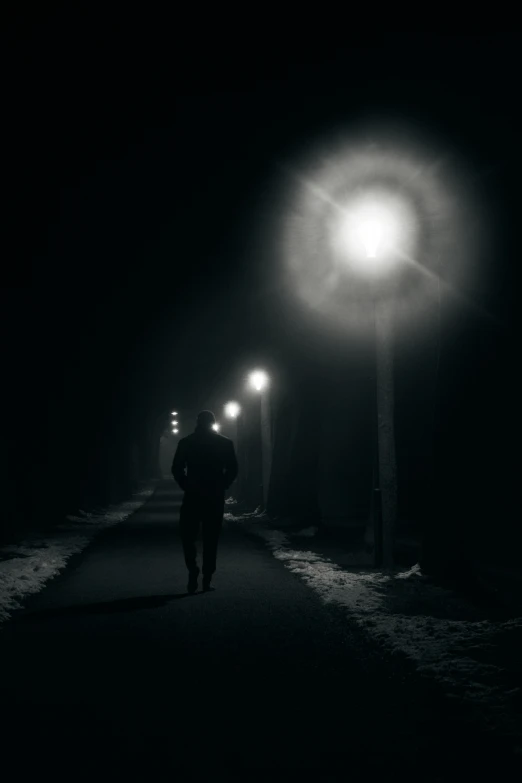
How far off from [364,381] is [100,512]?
41.9ft

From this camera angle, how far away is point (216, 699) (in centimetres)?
509

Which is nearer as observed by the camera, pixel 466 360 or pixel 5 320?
pixel 466 360

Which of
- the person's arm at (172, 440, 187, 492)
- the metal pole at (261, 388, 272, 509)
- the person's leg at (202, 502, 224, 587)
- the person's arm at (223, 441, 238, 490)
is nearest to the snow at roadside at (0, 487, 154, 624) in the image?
the person's leg at (202, 502, 224, 587)

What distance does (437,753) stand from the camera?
163 inches

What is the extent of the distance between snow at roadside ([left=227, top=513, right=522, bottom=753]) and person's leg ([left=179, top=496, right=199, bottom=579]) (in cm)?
166

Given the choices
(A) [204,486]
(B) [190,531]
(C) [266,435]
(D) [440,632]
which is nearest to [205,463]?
(A) [204,486]

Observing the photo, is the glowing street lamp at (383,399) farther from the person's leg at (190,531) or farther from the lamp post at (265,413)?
the lamp post at (265,413)

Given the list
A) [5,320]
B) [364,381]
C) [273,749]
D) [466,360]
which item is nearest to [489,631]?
[273,749]

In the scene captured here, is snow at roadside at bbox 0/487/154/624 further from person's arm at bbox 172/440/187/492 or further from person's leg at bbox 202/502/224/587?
person's arm at bbox 172/440/187/492

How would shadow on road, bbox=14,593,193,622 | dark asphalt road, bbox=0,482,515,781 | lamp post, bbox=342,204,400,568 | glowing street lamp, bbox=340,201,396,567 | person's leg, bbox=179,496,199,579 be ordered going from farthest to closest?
1. lamp post, bbox=342,204,400,568
2. glowing street lamp, bbox=340,201,396,567
3. person's leg, bbox=179,496,199,579
4. shadow on road, bbox=14,593,193,622
5. dark asphalt road, bbox=0,482,515,781

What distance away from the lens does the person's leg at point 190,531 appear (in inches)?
387

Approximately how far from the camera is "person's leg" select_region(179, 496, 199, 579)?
32.2 ft

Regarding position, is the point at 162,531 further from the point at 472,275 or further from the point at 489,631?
the point at 489,631

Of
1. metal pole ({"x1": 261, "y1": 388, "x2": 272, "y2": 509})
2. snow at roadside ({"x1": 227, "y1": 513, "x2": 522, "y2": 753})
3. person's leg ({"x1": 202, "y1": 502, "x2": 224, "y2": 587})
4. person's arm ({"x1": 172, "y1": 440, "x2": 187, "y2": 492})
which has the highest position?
metal pole ({"x1": 261, "y1": 388, "x2": 272, "y2": 509})
